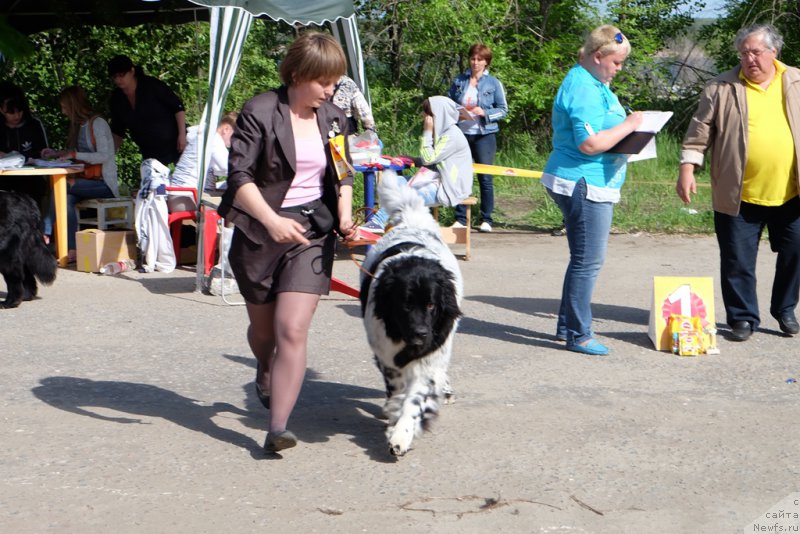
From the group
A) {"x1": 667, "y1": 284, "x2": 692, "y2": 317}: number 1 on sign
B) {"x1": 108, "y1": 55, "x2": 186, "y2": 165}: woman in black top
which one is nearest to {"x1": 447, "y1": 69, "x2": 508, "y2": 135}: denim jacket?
{"x1": 108, "y1": 55, "x2": 186, "y2": 165}: woman in black top

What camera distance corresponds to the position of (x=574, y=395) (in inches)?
220

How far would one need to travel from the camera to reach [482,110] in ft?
37.4

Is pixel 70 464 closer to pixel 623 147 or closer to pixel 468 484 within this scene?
pixel 468 484

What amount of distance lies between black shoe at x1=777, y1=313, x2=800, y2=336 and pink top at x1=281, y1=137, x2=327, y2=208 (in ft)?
13.2

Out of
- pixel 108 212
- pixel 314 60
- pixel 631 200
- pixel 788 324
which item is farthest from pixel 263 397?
pixel 631 200

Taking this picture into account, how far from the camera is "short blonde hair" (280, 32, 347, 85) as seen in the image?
4160 millimetres

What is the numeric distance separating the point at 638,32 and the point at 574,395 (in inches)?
478

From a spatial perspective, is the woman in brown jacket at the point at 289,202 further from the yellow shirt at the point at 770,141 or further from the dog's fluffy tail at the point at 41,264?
the dog's fluffy tail at the point at 41,264

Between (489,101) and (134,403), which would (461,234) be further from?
(134,403)

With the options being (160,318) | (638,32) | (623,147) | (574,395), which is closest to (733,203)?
(623,147)

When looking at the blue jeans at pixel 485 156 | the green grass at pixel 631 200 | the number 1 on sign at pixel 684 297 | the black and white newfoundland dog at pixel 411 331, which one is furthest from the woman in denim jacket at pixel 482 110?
the black and white newfoundland dog at pixel 411 331

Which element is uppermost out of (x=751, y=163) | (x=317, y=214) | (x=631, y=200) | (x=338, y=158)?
(x=338, y=158)

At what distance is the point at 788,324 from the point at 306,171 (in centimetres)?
412

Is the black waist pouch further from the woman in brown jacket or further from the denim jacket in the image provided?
the denim jacket
